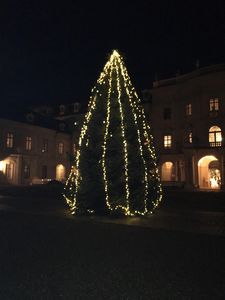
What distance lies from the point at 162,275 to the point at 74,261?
5.79 ft

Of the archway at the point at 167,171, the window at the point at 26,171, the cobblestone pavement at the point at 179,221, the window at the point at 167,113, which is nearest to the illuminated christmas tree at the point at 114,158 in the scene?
the cobblestone pavement at the point at 179,221

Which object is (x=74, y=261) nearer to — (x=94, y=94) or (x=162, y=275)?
(x=162, y=275)

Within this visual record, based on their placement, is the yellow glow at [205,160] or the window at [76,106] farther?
the window at [76,106]

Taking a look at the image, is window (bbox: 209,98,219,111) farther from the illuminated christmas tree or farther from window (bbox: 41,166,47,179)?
window (bbox: 41,166,47,179)

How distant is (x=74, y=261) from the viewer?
617 cm

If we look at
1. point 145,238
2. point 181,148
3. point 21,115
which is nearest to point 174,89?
point 181,148

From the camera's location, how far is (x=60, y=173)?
46.9 meters

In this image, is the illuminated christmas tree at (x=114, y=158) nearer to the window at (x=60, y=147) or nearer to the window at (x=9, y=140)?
the window at (x=9, y=140)

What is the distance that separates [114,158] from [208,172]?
23986mm

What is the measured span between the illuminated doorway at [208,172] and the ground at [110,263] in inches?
964

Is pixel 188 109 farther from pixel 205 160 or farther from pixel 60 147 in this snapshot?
pixel 60 147

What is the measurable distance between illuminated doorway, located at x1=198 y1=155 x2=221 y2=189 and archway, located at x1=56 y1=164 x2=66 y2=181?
20845 millimetres

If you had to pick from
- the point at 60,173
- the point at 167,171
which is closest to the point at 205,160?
the point at 167,171

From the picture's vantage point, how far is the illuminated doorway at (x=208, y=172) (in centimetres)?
3306
